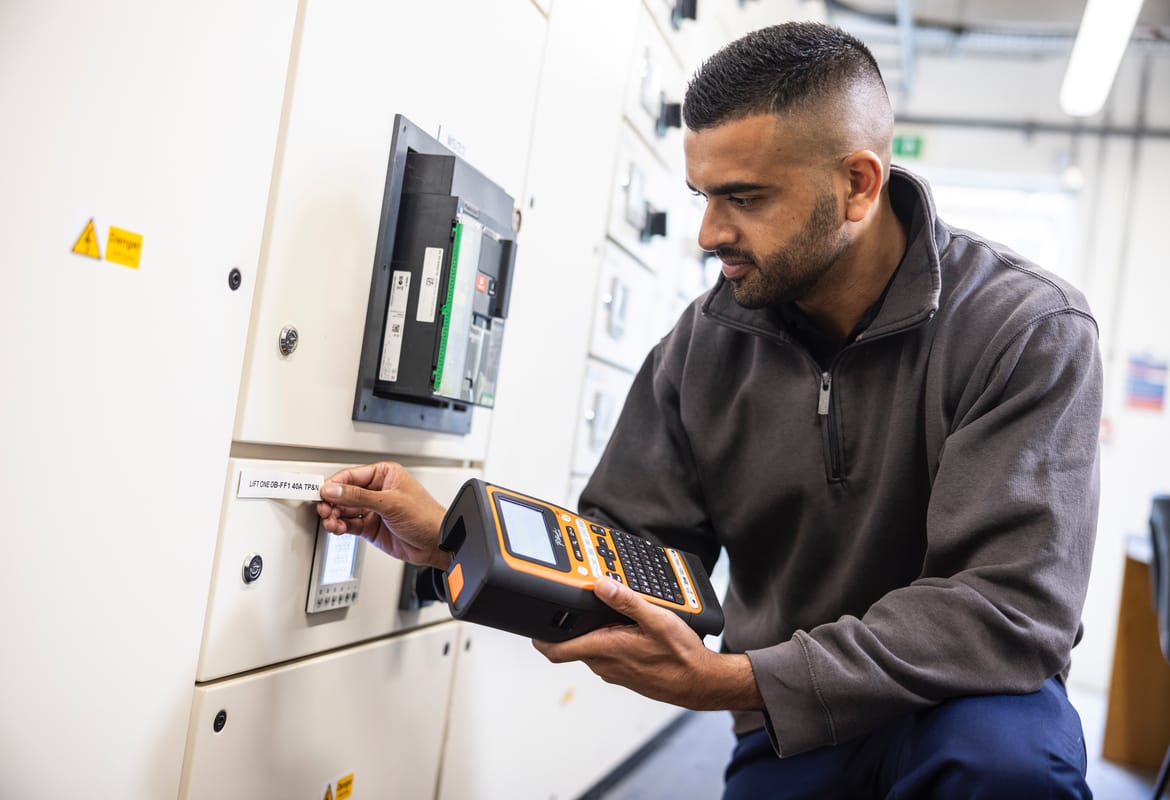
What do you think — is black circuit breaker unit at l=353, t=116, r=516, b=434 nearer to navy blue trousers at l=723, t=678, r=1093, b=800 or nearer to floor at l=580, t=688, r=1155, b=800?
navy blue trousers at l=723, t=678, r=1093, b=800

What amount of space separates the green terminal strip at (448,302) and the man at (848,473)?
0.13m

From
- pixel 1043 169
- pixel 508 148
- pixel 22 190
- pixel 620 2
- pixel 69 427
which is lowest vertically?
pixel 69 427

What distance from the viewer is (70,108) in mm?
729

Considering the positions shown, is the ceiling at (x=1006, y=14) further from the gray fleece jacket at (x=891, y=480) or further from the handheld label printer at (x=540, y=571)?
the handheld label printer at (x=540, y=571)

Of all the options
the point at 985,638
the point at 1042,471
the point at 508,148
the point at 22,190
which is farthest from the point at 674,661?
the point at 508,148

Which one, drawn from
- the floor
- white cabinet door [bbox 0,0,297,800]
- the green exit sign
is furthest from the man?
the green exit sign

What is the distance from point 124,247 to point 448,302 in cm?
41

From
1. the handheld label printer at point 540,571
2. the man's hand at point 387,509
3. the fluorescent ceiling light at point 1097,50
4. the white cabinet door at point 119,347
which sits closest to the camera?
the white cabinet door at point 119,347

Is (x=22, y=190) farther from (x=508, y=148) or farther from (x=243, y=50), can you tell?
(x=508, y=148)

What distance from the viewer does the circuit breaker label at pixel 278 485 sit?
978 mm

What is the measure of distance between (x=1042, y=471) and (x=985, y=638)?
0.63ft

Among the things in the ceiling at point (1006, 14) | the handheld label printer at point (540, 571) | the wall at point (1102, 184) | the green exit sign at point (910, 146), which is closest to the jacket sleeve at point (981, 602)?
the handheld label printer at point (540, 571)

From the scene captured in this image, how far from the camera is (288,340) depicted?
1.00m

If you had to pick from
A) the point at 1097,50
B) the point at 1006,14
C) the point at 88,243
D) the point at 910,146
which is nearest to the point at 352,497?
the point at 88,243
